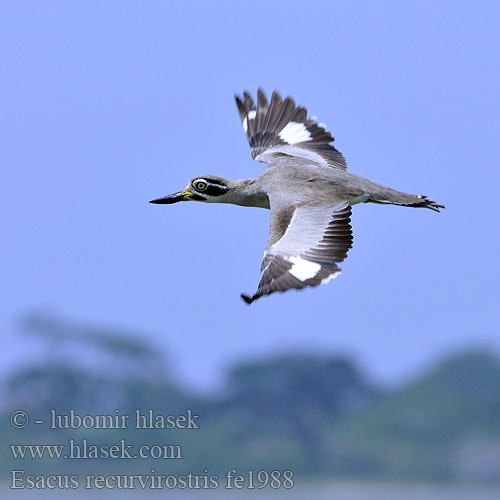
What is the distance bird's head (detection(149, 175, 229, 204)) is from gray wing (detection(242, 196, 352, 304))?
1.99m

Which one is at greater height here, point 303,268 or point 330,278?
point 303,268

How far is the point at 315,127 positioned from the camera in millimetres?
17609

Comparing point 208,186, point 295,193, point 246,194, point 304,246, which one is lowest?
point 304,246

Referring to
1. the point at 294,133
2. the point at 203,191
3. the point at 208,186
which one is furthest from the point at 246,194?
the point at 294,133

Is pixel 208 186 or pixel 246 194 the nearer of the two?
pixel 246 194

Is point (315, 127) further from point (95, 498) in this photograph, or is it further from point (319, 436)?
point (95, 498)

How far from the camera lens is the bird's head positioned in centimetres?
1558

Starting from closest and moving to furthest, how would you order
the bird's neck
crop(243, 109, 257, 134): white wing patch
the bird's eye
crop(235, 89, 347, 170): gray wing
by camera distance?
the bird's neck
the bird's eye
crop(235, 89, 347, 170): gray wing
crop(243, 109, 257, 134): white wing patch

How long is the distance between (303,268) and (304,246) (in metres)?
0.52

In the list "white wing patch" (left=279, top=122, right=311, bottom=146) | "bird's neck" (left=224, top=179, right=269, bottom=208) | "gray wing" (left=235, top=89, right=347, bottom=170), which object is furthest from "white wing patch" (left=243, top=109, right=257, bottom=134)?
"bird's neck" (left=224, top=179, right=269, bottom=208)

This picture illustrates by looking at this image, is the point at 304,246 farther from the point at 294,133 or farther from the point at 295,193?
the point at 294,133

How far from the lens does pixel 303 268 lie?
40.2 ft

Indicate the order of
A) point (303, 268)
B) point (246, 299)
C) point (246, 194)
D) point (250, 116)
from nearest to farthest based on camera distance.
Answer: point (246, 299) < point (303, 268) < point (246, 194) < point (250, 116)

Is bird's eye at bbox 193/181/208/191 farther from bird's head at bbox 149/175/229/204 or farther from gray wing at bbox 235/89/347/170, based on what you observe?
gray wing at bbox 235/89/347/170
